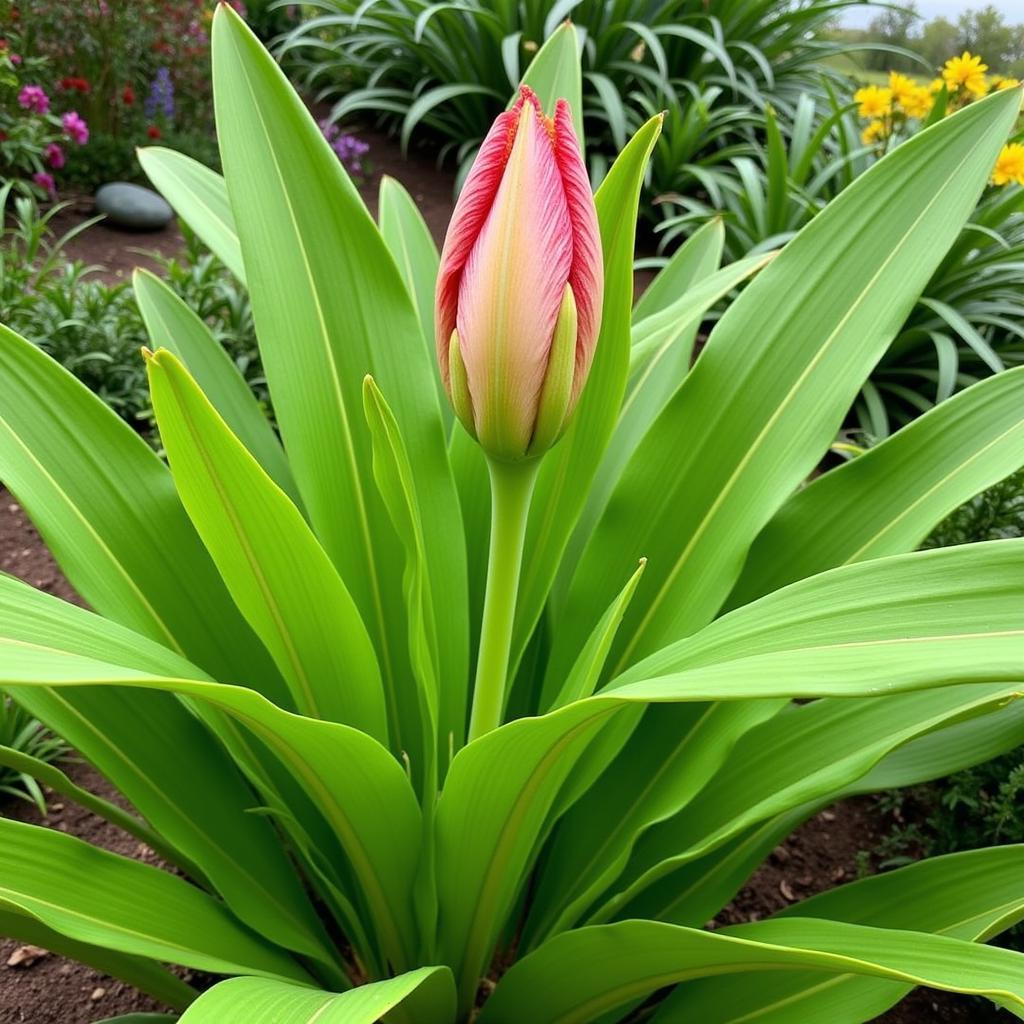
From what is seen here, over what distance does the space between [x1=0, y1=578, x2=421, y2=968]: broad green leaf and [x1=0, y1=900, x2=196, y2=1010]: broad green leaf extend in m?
0.11

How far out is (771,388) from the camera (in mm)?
921

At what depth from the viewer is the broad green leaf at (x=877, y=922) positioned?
0.76 m

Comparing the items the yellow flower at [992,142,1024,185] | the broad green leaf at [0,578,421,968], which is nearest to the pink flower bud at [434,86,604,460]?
the broad green leaf at [0,578,421,968]

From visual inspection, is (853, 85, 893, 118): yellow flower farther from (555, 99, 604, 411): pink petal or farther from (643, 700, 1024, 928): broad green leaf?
(555, 99, 604, 411): pink petal

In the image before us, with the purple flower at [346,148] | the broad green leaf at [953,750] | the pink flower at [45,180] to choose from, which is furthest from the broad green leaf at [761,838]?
the purple flower at [346,148]

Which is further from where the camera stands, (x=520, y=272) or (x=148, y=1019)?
(x=148, y=1019)

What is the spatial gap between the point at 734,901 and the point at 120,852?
830 mm

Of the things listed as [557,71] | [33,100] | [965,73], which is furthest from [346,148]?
[557,71]

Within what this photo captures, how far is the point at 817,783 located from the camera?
0.74 metres

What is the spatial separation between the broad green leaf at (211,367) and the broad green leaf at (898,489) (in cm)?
55

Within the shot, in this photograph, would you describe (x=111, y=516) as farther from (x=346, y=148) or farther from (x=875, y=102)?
(x=346, y=148)

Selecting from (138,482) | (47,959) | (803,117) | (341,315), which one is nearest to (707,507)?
(341,315)

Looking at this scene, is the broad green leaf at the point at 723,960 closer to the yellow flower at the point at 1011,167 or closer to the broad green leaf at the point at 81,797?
the broad green leaf at the point at 81,797

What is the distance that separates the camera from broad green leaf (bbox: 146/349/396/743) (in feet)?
2.01
